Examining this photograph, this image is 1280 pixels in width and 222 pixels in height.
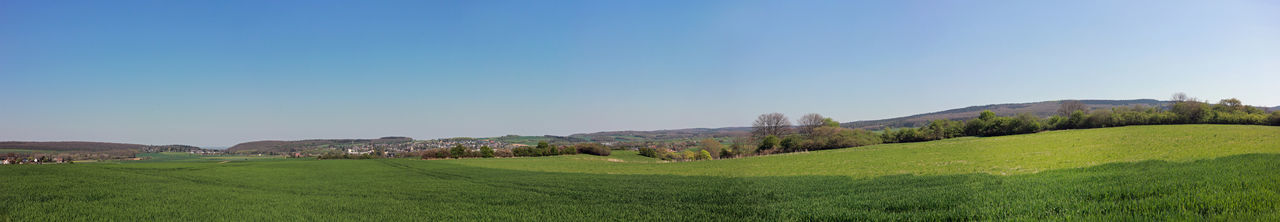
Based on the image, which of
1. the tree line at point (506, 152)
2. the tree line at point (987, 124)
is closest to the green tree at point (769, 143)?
the tree line at point (987, 124)

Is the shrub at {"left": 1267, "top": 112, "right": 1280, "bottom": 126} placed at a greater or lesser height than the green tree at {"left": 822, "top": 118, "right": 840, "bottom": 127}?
lesser

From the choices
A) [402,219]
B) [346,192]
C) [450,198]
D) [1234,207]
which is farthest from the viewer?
[346,192]

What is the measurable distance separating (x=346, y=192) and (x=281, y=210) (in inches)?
199

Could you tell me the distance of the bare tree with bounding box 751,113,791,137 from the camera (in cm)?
6438

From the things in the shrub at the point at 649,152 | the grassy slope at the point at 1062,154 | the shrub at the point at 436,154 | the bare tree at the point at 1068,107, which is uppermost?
the bare tree at the point at 1068,107

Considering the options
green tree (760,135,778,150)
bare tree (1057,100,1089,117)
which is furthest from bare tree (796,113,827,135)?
bare tree (1057,100,1089,117)

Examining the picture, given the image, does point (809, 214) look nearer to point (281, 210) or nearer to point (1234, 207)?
point (1234, 207)

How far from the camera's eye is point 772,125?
212 ft

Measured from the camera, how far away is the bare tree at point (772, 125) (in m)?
64.4

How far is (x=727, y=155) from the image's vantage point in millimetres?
55656

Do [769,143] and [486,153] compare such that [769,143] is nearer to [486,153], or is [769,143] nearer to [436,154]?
[486,153]

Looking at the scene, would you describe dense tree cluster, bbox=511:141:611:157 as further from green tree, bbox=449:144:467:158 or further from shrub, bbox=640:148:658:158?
green tree, bbox=449:144:467:158

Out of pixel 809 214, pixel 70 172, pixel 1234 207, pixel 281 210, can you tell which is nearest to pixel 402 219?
pixel 281 210

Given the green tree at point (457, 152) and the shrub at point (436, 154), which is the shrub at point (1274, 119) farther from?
the shrub at point (436, 154)
